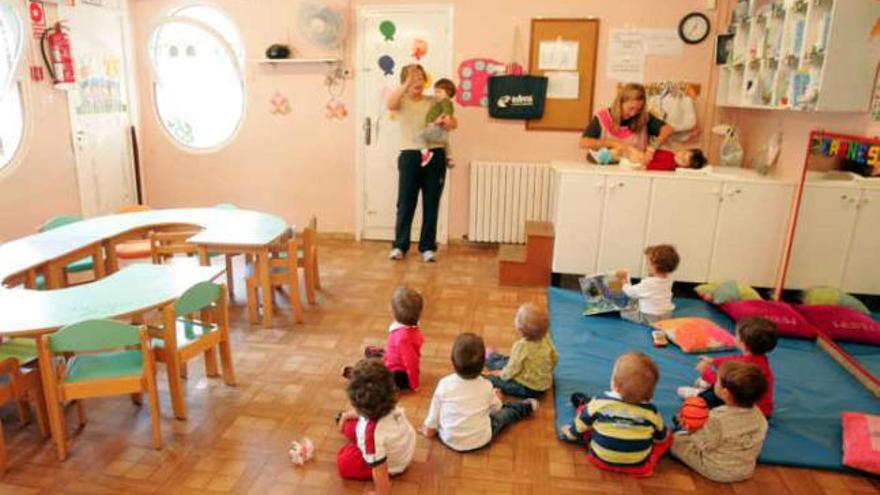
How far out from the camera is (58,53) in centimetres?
485

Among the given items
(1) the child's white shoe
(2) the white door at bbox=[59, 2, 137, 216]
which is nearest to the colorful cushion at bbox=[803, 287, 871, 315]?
(1) the child's white shoe

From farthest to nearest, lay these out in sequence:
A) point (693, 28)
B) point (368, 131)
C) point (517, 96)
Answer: point (368, 131)
point (517, 96)
point (693, 28)

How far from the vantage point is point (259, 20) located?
5711 mm

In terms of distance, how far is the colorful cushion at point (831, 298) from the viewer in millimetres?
3695

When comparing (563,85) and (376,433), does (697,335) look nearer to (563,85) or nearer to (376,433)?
(376,433)

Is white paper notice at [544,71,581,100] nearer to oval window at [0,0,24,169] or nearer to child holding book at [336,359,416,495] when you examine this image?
child holding book at [336,359,416,495]

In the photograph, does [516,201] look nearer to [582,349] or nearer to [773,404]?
[582,349]

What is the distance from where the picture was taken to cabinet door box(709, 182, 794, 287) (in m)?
4.29

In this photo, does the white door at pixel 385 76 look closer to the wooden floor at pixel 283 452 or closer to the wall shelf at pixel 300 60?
the wall shelf at pixel 300 60

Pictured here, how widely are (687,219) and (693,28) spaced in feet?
5.97

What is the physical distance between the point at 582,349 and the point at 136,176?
4.78 metres

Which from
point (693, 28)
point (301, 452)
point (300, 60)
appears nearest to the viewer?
point (301, 452)

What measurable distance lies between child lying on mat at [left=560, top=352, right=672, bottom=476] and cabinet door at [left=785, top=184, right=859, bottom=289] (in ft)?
7.10

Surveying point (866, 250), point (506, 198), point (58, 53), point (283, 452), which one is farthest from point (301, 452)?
point (58, 53)
